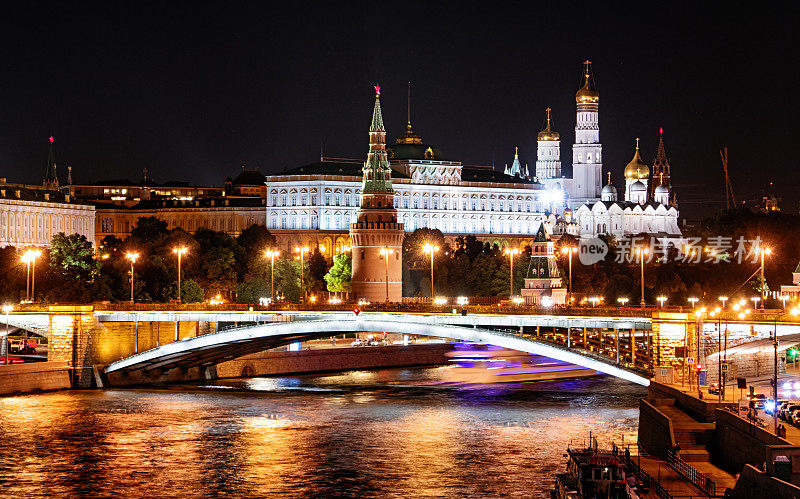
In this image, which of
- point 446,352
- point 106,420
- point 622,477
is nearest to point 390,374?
point 446,352

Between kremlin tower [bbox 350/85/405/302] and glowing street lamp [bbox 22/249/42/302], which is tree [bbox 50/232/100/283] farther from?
kremlin tower [bbox 350/85/405/302]

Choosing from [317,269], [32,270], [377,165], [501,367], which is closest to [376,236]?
[377,165]

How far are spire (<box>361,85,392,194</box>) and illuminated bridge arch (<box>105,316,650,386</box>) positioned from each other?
45.9 m

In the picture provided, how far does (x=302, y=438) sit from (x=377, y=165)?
232 ft

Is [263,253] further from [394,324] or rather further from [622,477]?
[622,477]

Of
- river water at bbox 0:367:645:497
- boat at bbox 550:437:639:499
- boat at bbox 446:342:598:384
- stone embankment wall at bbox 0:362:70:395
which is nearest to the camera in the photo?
boat at bbox 550:437:639:499

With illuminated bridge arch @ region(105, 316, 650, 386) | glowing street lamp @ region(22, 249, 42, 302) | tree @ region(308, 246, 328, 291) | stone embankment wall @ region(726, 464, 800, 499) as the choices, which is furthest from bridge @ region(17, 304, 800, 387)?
tree @ region(308, 246, 328, 291)

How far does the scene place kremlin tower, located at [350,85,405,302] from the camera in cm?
13512

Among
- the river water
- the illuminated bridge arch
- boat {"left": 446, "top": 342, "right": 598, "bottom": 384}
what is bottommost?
the river water

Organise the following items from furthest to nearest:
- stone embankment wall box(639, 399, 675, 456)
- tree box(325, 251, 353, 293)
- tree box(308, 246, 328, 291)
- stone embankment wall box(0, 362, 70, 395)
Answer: tree box(308, 246, 328, 291), tree box(325, 251, 353, 293), stone embankment wall box(0, 362, 70, 395), stone embankment wall box(639, 399, 675, 456)

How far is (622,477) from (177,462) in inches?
845

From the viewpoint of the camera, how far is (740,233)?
16125 cm

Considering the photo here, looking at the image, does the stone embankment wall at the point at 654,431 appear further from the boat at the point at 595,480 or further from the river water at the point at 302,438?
the boat at the point at 595,480

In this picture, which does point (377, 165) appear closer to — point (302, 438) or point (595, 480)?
point (302, 438)
